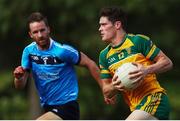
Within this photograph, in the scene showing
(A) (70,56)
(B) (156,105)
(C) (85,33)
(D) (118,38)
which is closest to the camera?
(B) (156,105)

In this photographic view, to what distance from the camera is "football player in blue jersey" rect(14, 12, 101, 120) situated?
1004 centimetres

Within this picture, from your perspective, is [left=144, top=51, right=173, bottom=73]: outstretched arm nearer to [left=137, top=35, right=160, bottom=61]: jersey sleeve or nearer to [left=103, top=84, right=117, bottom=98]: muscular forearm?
[left=137, top=35, right=160, bottom=61]: jersey sleeve

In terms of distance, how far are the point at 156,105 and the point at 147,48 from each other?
0.60 m

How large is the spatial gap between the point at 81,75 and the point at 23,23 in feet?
5.94

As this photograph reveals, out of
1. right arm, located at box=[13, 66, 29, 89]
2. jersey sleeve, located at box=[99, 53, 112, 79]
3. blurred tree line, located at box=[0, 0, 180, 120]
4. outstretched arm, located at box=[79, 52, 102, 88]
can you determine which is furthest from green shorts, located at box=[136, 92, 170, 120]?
blurred tree line, located at box=[0, 0, 180, 120]

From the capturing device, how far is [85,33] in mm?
20406

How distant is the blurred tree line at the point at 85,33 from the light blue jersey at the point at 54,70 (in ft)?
30.5

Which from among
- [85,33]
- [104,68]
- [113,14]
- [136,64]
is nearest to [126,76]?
[136,64]

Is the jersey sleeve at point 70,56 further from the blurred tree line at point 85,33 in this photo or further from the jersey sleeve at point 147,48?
the blurred tree line at point 85,33

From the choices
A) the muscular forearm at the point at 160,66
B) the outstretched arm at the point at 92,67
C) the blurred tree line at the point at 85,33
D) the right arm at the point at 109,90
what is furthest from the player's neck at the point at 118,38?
the blurred tree line at the point at 85,33

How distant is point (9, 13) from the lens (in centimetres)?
1969

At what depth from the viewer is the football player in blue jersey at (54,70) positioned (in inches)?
395

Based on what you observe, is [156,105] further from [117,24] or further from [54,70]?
[54,70]

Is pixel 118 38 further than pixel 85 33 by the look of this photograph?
No
